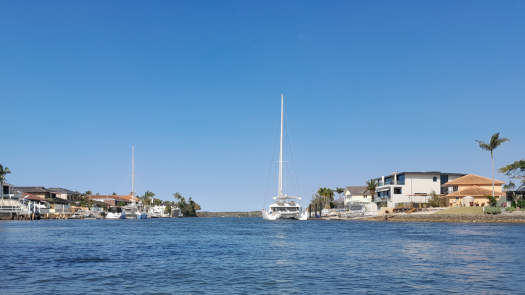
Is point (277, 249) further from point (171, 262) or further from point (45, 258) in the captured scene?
point (45, 258)

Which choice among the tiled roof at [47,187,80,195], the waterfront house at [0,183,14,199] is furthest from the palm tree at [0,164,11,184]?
the tiled roof at [47,187,80,195]

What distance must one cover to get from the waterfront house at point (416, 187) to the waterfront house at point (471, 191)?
17.4 feet

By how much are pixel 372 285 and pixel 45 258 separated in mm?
21613

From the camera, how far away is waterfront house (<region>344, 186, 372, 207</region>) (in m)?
157

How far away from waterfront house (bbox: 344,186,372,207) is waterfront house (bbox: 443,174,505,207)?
3830cm

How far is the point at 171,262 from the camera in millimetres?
27562

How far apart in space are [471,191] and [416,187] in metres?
20.5

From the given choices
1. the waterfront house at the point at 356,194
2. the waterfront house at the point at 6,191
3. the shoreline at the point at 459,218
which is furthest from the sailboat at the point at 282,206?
the waterfront house at the point at 6,191

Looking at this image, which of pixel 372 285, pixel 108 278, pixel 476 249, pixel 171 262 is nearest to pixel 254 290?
pixel 372 285

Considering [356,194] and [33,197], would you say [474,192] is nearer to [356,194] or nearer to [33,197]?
[356,194]

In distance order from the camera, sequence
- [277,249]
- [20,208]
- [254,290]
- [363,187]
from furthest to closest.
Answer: [363,187] → [20,208] → [277,249] → [254,290]

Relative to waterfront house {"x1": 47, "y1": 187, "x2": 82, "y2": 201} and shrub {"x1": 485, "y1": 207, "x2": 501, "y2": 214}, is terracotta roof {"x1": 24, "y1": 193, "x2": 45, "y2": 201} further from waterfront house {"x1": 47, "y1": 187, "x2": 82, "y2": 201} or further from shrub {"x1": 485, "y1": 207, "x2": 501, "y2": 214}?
shrub {"x1": 485, "y1": 207, "x2": 501, "y2": 214}

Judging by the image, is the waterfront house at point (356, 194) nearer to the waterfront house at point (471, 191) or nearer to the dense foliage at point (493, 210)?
the waterfront house at point (471, 191)

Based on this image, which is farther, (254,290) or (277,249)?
(277,249)
